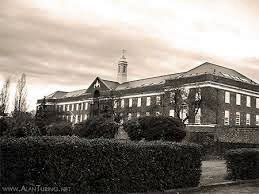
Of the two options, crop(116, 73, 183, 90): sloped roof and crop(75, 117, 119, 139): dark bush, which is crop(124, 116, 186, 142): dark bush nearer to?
crop(75, 117, 119, 139): dark bush

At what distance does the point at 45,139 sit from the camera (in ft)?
29.8

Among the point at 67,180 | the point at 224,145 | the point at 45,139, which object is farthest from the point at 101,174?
the point at 224,145

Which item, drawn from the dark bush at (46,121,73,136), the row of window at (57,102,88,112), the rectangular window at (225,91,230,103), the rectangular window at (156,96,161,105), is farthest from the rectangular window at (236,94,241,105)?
the row of window at (57,102,88,112)

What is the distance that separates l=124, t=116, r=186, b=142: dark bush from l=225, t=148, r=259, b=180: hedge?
388 inches

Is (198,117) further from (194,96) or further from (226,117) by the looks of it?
(226,117)

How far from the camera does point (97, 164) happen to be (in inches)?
388

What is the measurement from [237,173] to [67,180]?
8501 mm

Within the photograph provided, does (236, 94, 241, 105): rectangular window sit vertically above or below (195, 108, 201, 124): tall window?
above

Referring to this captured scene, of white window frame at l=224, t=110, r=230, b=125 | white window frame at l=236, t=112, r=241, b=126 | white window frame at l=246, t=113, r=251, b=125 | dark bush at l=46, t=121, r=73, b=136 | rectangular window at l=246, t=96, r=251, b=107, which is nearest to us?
dark bush at l=46, t=121, r=73, b=136

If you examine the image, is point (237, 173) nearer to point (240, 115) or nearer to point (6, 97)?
point (6, 97)

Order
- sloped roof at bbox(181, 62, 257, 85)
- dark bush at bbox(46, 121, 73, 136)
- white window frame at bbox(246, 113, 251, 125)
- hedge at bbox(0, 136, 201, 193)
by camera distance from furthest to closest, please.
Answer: white window frame at bbox(246, 113, 251, 125) < sloped roof at bbox(181, 62, 257, 85) < dark bush at bbox(46, 121, 73, 136) < hedge at bbox(0, 136, 201, 193)

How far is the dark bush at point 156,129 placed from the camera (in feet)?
83.5

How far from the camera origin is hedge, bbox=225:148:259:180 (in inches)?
598

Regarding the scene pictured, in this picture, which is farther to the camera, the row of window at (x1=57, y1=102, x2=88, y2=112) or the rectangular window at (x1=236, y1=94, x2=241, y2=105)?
the row of window at (x1=57, y1=102, x2=88, y2=112)
